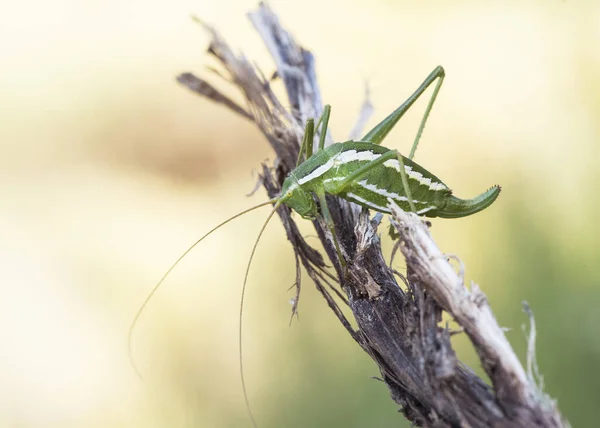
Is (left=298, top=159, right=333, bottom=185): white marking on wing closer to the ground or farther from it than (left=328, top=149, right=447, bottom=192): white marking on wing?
farther from it

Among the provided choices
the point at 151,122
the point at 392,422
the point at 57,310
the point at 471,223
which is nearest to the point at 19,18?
the point at 151,122

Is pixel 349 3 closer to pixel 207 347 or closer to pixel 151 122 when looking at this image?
pixel 151 122

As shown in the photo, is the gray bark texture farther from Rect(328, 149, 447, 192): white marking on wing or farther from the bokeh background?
the bokeh background

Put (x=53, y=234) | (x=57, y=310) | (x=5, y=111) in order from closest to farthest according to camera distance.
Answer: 1. (x=57, y=310)
2. (x=53, y=234)
3. (x=5, y=111)

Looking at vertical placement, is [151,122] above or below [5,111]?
below

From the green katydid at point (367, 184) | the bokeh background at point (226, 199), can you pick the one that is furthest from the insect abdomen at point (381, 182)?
the bokeh background at point (226, 199)

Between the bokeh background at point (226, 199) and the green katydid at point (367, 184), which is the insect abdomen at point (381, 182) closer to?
the green katydid at point (367, 184)

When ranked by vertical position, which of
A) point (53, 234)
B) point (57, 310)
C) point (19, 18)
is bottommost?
point (57, 310)

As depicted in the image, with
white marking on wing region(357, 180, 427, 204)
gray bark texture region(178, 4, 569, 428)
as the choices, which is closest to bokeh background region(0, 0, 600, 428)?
gray bark texture region(178, 4, 569, 428)
